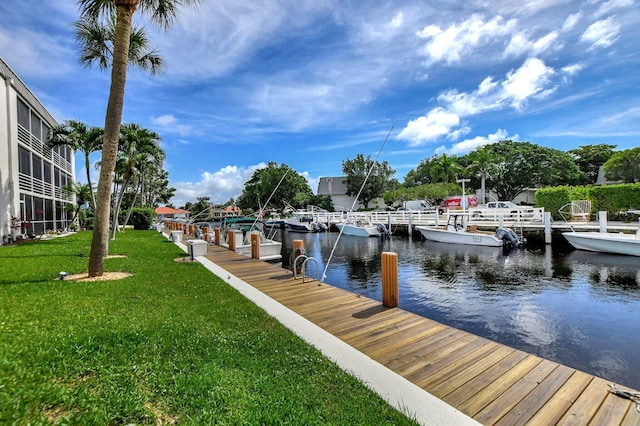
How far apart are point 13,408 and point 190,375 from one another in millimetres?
1350

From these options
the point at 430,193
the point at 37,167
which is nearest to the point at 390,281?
the point at 37,167

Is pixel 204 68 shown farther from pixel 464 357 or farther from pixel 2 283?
pixel 464 357

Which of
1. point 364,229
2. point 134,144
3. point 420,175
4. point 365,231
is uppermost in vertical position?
point 420,175

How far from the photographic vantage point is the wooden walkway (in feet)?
10.0

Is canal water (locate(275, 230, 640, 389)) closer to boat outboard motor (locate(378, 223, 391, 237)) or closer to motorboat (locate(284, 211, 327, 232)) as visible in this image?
boat outboard motor (locate(378, 223, 391, 237))

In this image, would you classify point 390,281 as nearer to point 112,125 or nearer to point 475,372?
point 475,372

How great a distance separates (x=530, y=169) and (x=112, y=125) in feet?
162

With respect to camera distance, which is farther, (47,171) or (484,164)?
(484,164)

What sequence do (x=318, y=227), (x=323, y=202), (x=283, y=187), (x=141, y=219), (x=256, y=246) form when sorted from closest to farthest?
(x=256, y=246)
(x=141, y=219)
(x=318, y=227)
(x=283, y=187)
(x=323, y=202)

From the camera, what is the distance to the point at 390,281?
6402mm

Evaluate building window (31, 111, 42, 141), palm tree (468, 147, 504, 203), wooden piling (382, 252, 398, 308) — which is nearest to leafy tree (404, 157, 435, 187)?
palm tree (468, 147, 504, 203)

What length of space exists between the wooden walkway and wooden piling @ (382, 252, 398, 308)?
23 cm

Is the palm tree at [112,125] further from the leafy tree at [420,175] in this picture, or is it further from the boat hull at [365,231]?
the leafy tree at [420,175]

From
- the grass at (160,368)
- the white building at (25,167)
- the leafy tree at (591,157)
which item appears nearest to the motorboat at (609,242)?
the grass at (160,368)
